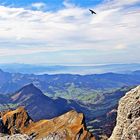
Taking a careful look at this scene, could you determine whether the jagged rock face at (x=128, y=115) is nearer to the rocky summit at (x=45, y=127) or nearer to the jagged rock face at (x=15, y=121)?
the rocky summit at (x=45, y=127)

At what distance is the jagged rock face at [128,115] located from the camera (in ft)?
137

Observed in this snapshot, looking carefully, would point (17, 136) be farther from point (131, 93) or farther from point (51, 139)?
point (131, 93)

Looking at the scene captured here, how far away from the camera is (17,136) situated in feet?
405

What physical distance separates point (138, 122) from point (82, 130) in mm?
101053

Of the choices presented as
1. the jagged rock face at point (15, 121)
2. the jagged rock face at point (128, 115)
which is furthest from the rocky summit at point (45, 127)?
→ the jagged rock face at point (128, 115)

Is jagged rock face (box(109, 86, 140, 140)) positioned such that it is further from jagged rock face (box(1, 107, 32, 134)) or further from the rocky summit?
jagged rock face (box(1, 107, 32, 134))

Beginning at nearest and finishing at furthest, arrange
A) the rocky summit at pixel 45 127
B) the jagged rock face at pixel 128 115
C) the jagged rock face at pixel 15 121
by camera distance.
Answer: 1. the jagged rock face at pixel 128 115
2. the rocky summit at pixel 45 127
3. the jagged rock face at pixel 15 121

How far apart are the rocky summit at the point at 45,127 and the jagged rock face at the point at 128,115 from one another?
80.1 meters

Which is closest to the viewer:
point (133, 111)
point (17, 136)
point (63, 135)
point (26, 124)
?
point (133, 111)

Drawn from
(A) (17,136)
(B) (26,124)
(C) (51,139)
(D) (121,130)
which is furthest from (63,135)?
(D) (121,130)

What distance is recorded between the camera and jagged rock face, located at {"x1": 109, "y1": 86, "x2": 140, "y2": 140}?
41619mm

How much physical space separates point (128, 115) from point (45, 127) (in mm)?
106521

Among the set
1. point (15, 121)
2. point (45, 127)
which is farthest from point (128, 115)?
point (15, 121)

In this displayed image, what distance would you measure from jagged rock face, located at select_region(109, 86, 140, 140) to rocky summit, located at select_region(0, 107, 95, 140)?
263 ft
